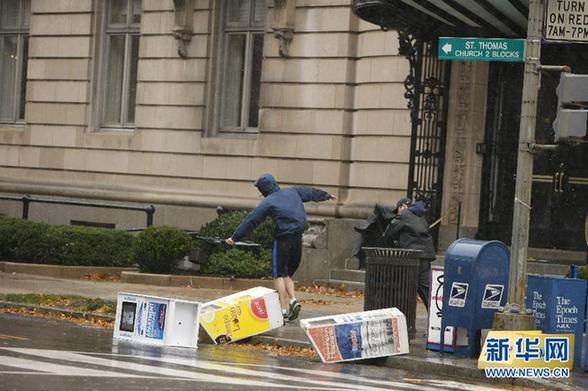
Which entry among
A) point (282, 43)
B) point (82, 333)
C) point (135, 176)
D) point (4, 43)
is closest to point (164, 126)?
point (135, 176)

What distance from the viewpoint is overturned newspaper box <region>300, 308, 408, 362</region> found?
610 inches

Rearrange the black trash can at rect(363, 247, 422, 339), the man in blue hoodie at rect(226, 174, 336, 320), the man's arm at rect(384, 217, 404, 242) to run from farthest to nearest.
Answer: the man in blue hoodie at rect(226, 174, 336, 320) → the man's arm at rect(384, 217, 404, 242) → the black trash can at rect(363, 247, 422, 339)

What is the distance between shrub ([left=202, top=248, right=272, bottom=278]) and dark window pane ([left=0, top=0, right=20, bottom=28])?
34.5 ft

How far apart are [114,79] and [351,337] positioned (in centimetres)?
1624

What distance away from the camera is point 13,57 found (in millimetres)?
32688

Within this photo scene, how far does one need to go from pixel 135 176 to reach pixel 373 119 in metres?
5.93

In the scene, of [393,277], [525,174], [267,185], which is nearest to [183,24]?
[267,185]

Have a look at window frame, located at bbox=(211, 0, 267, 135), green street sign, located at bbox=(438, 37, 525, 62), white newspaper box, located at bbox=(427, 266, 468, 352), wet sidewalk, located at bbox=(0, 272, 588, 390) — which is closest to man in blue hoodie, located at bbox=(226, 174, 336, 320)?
wet sidewalk, located at bbox=(0, 272, 588, 390)

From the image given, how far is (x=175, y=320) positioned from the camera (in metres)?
16.4

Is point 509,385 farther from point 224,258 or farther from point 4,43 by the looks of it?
point 4,43

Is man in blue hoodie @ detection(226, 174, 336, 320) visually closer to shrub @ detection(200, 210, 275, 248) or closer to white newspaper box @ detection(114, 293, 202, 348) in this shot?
white newspaper box @ detection(114, 293, 202, 348)

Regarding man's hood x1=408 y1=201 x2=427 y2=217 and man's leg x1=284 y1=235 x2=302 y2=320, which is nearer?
man's hood x1=408 y1=201 x2=427 y2=217

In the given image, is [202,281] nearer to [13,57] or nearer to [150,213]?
[150,213]

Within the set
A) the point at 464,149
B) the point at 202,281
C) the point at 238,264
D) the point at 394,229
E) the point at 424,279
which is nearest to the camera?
the point at 424,279
